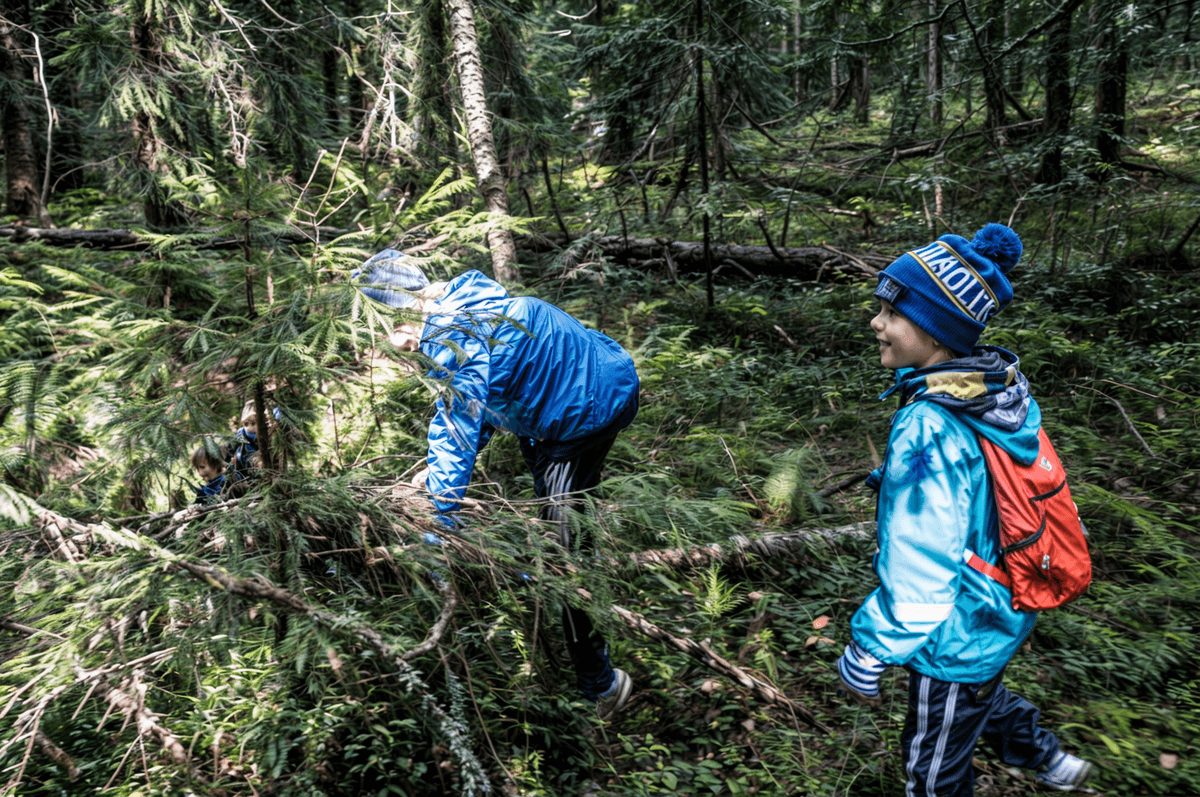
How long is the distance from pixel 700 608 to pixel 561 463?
1396mm

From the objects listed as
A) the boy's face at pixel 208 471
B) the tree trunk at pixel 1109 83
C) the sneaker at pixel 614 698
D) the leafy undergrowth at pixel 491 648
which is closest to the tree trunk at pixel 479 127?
the leafy undergrowth at pixel 491 648

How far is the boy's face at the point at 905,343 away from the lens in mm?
2262

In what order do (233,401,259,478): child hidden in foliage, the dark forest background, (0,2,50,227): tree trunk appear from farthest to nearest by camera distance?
(0,2,50,227): tree trunk, (233,401,259,478): child hidden in foliage, the dark forest background

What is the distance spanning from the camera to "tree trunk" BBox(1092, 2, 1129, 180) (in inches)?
317

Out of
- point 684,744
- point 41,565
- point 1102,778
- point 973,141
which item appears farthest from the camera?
point 973,141

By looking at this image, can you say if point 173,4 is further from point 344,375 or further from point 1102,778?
point 1102,778

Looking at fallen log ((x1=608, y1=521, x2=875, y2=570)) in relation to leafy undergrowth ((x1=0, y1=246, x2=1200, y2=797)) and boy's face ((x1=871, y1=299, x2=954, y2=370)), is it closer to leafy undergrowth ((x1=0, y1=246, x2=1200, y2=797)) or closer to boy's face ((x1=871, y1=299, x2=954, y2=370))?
leafy undergrowth ((x1=0, y1=246, x2=1200, y2=797))

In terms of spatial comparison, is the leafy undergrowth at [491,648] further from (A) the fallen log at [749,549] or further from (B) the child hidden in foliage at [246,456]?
(B) the child hidden in foliage at [246,456]

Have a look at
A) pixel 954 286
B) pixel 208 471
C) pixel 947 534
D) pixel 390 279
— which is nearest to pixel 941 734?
pixel 947 534

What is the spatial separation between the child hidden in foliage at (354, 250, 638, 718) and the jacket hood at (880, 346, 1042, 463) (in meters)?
1.49

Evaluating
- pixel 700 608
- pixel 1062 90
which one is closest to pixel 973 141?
pixel 1062 90

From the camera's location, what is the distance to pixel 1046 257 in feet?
29.7

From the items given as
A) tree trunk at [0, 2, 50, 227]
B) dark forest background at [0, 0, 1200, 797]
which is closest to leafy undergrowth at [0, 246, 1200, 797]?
dark forest background at [0, 0, 1200, 797]

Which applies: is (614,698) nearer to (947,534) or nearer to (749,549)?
(749,549)
